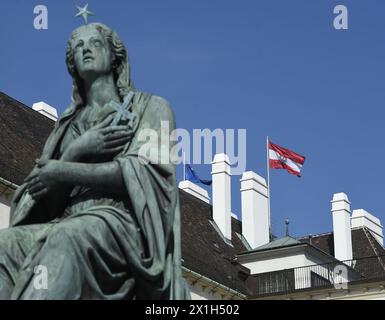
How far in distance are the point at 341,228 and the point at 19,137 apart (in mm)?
19754

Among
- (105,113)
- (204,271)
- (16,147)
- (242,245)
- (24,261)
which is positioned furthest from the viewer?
(242,245)

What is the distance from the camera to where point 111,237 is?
6.97 metres

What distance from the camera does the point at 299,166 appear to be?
60.4 meters

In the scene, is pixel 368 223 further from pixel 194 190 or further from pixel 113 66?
pixel 113 66

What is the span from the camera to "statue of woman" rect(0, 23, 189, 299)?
22.4 ft

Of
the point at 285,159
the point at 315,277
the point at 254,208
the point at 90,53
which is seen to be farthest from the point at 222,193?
the point at 90,53

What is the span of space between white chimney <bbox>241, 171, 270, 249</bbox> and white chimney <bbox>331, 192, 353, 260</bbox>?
3309 mm

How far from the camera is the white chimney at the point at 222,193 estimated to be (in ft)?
182

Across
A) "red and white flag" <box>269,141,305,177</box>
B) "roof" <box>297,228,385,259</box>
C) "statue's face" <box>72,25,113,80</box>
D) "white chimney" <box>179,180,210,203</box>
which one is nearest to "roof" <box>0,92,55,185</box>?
"white chimney" <box>179,180,210,203</box>

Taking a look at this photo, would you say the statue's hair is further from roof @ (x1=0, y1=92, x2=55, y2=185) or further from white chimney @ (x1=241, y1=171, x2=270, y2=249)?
white chimney @ (x1=241, y1=171, x2=270, y2=249)

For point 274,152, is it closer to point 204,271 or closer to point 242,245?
point 242,245

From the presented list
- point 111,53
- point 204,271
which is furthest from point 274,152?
point 111,53

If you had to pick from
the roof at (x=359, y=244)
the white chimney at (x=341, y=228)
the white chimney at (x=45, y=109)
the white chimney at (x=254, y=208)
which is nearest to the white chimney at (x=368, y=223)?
the roof at (x=359, y=244)

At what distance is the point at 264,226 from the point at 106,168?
167 feet
